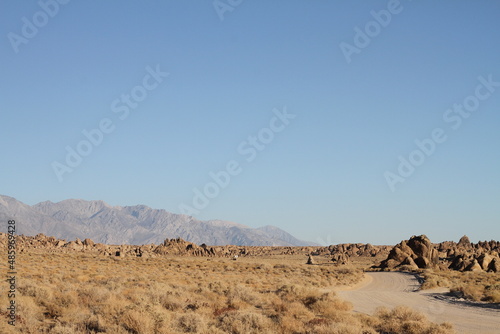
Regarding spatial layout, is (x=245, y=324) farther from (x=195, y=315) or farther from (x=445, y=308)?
(x=445, y=308)

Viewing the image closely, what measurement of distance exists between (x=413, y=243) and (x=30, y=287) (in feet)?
185

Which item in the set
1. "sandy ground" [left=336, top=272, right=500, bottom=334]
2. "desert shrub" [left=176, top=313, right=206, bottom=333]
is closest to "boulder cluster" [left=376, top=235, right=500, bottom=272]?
"sandy ground" [left=336, top=272, right=500, bottom=334]

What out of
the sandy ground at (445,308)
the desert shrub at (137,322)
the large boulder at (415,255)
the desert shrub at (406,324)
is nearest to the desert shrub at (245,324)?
the desert shrub at (137,322)

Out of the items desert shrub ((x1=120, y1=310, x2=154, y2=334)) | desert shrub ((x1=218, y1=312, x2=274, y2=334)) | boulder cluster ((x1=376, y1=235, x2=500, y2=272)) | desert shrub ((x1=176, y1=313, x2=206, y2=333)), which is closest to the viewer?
desert shrub ((x1=120, y1=310, x2=154, y2=334))

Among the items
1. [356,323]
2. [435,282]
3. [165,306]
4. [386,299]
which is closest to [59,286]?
[165,306]

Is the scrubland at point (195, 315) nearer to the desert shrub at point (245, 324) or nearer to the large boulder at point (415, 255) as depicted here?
the desert shrub at point (245, 324)

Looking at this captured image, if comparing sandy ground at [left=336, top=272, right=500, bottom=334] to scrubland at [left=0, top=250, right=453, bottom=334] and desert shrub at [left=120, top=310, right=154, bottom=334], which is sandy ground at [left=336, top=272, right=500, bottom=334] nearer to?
scrubland at [left=0, top=250, right=453, bottom=334]

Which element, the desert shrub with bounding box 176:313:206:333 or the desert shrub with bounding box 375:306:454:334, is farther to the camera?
the desert shrub with bounding box 176:313:206:333

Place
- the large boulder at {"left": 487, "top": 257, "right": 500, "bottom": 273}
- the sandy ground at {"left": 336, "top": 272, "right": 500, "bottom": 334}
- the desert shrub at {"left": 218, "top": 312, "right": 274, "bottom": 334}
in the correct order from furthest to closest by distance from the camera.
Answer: the large boulder at {"left": 487, "top": 257, "right": 500, "bottom": 273} → the sandy ground at {"left": 336, "top": 272, "right": 500, "bottom": 334} → the desert shrub at {"left": 218, "top": 312, "right": 274, "bottom": 334}

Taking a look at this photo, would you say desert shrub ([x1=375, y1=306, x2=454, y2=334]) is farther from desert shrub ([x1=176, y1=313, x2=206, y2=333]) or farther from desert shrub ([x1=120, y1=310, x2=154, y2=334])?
desert shrub ([x1=120, y1=310, x2=154, y2=334])

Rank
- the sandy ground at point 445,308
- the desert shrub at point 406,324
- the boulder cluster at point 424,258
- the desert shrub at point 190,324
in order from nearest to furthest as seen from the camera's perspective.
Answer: the desert shrub at point 406,324
the desert shrub at point 190,324
the sandy ground at point 445,308
the boulder cluster at point 424,258

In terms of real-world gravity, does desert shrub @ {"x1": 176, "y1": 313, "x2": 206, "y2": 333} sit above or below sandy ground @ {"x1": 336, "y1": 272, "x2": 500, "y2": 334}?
above

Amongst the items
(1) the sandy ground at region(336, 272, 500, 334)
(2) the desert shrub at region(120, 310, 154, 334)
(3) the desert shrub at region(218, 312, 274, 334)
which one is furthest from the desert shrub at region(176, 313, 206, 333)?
(1) the sandy ground at region(336, 272, 500, 334)

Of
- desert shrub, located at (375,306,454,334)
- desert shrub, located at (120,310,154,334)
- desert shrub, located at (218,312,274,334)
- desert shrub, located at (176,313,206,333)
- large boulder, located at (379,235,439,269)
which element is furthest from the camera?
large boulder, located at (379,235,439,269)
